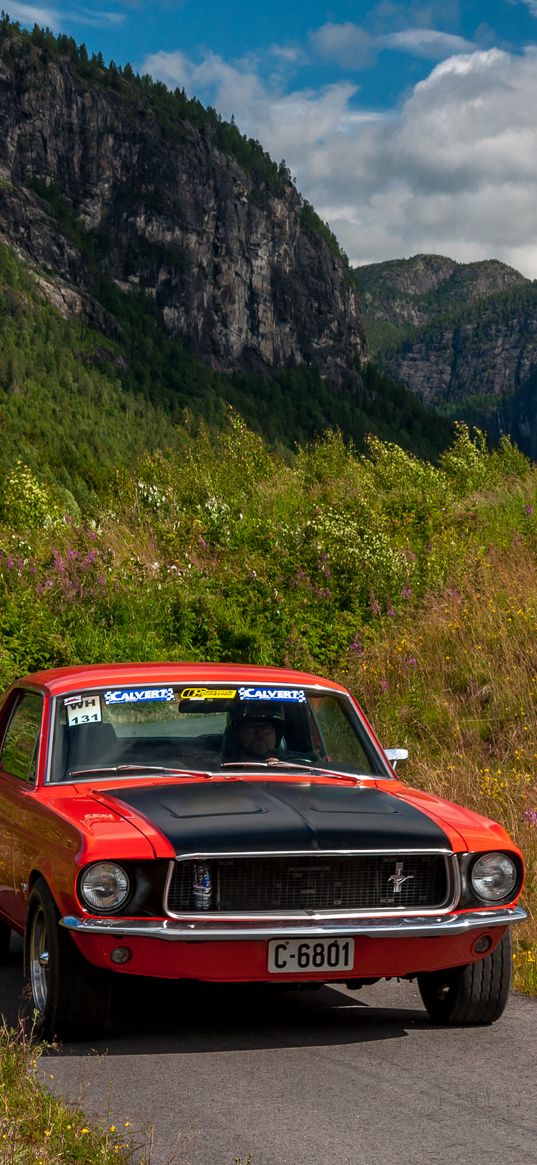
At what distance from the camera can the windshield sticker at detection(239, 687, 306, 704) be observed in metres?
6.86

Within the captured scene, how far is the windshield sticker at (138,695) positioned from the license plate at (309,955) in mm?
1691

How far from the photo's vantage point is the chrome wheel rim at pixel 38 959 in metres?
5.67

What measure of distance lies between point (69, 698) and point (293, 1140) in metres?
2.89

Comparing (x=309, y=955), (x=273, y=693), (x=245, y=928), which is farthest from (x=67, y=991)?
(x=273, y=693)

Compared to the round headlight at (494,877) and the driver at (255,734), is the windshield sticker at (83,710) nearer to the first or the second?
the driver at (255,734)

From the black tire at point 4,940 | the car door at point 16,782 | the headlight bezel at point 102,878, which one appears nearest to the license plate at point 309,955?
the headlight bezel at point 102,878

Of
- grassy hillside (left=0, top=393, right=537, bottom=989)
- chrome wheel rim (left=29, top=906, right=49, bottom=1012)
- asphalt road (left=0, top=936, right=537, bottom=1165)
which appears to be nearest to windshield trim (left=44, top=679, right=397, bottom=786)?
chrome wheel rim (left=29, top=906, right=49, bottom=1012)

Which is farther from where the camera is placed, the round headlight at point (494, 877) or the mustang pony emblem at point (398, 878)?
the round headlight at point (494, 877)

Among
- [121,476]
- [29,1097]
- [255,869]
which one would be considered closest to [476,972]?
[255,869]

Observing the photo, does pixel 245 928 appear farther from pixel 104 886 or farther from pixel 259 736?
pixel 259 736

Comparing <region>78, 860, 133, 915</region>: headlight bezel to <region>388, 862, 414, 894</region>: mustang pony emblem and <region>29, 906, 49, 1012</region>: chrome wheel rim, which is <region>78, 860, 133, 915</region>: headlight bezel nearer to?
<region>29, 906, 49, 1012</region>: chrome wheel rim

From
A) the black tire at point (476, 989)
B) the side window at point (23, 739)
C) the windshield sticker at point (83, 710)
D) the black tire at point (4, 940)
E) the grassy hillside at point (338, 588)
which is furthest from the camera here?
the grassy hillside at point (338, 588)

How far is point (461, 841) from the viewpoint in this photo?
5.65 meters

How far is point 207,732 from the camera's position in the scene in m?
6.95
